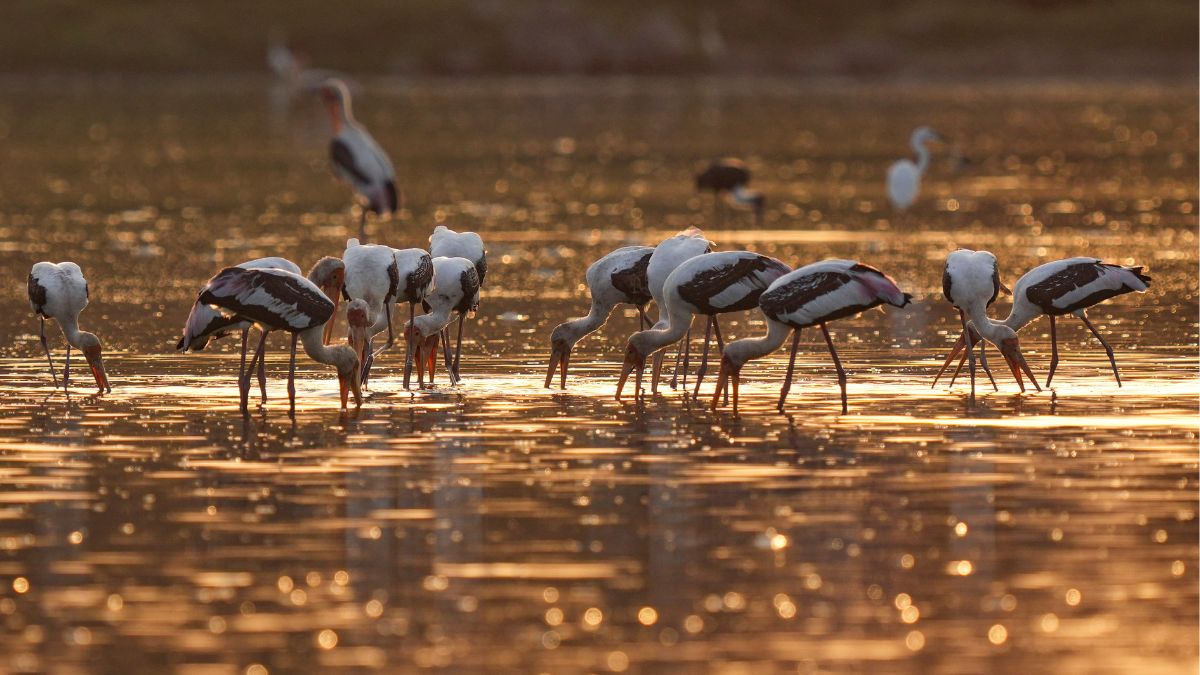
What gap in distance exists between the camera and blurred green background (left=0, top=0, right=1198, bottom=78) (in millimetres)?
119438

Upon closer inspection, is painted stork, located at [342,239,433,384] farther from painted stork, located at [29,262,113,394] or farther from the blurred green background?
the blurred green background

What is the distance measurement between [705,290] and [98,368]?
3.90 meters

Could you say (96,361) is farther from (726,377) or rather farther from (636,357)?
(726,377)

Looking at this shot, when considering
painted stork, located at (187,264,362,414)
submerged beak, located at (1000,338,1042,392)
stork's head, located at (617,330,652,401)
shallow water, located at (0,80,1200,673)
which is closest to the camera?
shallow water, located at (0,80,1200,673)

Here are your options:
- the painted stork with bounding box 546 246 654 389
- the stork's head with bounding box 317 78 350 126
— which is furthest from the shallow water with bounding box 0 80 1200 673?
the stork's head with bounding box 317 78 350 126

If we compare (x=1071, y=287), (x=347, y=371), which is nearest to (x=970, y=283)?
(x=1071, y=287)

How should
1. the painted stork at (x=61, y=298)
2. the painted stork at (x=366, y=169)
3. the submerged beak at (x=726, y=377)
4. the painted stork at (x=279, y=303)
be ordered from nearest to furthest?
the painted stork at (x=279, y=303), the submerged beak at (x=726, y=377), the painted stork at (x=61, y=298), the painted stork at (x=366, y=169)

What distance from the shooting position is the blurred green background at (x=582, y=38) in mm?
119438

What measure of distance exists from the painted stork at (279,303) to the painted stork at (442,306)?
155 cm

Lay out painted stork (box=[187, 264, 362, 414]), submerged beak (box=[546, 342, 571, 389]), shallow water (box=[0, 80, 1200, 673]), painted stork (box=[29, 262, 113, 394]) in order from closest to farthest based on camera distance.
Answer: shallow water (box=[0, 80, 1200, 673]) < painted stork (box=[187, 264, 362, 414]) < submerged beak (box=[546, 342, 571, 389]) < painted stork (box=[29, 262, 113, 394])

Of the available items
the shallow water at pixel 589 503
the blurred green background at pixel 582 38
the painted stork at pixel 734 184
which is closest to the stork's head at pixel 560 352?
the shallow water at pixel 589 503

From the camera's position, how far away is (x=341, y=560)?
10.7 meters

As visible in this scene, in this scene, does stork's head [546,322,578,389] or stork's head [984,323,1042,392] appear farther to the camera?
stork's head [546,322,578,389]

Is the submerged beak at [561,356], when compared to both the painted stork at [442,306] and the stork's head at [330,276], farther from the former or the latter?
the stork's head at [330,276]
